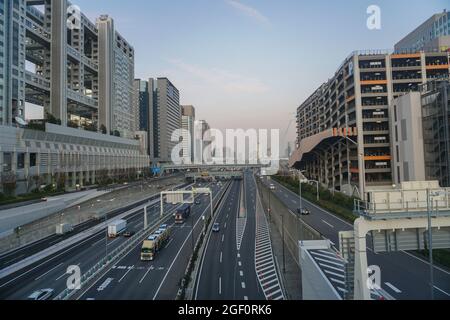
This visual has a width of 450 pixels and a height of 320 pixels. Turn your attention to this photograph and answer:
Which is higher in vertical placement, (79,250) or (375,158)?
(375,158)

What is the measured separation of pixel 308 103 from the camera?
9556 centimetres

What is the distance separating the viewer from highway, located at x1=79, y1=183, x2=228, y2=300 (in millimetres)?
18656

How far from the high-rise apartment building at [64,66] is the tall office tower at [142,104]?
5507cm

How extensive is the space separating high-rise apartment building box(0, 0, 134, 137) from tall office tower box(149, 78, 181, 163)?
2097 inches

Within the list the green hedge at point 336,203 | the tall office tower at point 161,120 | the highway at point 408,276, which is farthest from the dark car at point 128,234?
the tall office tower at point 161,120

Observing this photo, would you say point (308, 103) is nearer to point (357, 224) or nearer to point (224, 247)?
point (224, 247)

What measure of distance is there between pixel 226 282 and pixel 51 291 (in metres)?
12.4

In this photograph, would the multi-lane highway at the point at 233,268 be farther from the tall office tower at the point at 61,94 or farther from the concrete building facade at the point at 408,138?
the tall office tower at the point at 61,94

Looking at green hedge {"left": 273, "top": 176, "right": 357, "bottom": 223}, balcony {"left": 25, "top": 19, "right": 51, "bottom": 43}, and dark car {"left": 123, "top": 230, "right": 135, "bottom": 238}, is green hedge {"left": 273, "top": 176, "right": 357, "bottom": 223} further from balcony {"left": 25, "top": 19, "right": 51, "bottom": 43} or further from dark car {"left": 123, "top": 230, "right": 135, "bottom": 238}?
balcony {"left": 25, "top": 19, "right": 51, "bottom": 43}

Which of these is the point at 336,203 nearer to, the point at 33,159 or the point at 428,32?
the point at 33,159

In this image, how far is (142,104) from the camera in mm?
176125

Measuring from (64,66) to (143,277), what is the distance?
69.9 metres

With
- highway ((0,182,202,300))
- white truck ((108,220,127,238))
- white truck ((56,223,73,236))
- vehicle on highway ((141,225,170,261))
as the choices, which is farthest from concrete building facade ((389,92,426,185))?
white truck ((56,223,73,236))

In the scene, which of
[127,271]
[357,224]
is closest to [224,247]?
[127,271]
